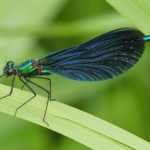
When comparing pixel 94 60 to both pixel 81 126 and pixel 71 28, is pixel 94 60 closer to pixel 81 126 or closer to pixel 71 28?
pixel 71 28

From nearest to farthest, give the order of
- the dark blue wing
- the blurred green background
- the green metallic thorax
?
1. the dark blue wing
2. the green metallic thorax
3. the blurred green background

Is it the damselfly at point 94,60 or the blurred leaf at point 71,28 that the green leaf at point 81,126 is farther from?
the blurred leaf at point 71,28

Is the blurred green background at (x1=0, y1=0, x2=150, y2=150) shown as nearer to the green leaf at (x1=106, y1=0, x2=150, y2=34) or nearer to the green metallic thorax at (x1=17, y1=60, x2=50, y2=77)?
the green metallic thorax at (x1=17, y1=60, x2=50, y2=77)

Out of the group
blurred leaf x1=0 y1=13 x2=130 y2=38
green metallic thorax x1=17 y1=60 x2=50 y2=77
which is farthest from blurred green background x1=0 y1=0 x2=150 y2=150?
green metallic thorax x1=17 y1=60 x2=50 y2=77

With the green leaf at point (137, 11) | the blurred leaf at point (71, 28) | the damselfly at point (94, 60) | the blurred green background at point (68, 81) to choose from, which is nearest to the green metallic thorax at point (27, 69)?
the damselfly at point (94, 60)

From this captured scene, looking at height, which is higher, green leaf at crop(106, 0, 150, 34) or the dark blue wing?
green leaf at crop(106, 0, 150, 34)
